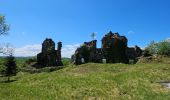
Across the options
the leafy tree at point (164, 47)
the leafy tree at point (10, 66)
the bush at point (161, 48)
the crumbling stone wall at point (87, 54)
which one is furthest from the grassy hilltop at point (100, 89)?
the leafy tree at point (164, 47)

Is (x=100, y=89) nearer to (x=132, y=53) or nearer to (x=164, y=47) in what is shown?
(x=132, y=53)

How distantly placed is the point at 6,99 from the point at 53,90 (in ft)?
19.7

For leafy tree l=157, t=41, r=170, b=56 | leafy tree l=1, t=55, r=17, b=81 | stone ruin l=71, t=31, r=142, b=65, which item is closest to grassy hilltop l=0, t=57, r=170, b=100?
leafy tree l=1, t=55, r=17, b=81

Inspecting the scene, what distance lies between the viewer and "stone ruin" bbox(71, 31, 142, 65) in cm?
8562

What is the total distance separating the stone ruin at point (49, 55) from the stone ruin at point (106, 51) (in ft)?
33.9

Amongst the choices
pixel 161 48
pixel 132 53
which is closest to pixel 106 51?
pixel 132 53

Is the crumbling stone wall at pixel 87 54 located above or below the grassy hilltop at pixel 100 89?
above

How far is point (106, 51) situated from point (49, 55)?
884 inches

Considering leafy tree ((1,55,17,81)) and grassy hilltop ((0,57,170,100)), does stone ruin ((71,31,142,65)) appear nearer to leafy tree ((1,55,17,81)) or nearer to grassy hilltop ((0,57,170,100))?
leafy tree ((1,55,17,81))

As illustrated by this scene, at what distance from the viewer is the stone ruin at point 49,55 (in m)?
100

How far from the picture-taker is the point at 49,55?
100438mm

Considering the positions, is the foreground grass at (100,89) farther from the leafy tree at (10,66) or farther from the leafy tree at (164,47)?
the leafy tree at (164,47)

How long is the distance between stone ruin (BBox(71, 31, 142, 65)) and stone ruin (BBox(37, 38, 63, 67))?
33.9ft

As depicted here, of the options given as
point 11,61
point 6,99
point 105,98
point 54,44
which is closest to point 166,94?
point 105,98
